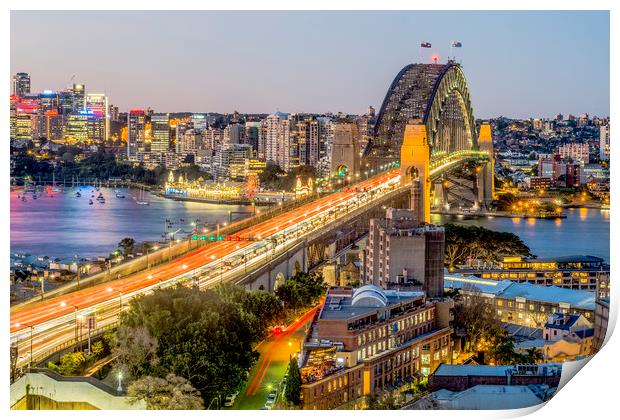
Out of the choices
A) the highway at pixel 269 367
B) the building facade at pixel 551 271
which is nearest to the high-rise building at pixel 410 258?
the highway at pixel 269 367

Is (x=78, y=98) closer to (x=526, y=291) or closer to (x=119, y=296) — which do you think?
(x=526, y=291)

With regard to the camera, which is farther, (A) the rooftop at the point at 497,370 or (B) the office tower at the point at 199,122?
(B) the office tower at the point at 199,122

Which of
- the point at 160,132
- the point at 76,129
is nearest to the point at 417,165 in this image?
the point at 76,129

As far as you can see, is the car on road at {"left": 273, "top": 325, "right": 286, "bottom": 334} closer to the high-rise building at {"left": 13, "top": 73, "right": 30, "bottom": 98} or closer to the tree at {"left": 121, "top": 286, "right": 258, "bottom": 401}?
the tree at {"left": 121, "top": 286, "right": 258, "bottom": 401}

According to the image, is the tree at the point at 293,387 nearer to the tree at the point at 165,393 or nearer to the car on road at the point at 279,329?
the tree at the point at 165,393

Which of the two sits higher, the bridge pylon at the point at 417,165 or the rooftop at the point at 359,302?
the bridge pylon at the point at 417,165
